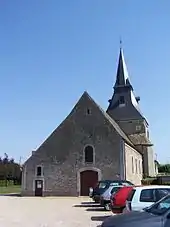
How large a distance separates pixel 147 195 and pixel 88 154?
2584 cm

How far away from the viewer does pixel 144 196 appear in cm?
1196

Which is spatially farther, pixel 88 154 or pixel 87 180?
pixel 88 154

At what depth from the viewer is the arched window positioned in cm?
3756

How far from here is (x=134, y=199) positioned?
11859 mm

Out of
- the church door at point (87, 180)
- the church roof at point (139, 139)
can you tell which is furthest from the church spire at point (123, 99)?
the church door at point (87, 180)

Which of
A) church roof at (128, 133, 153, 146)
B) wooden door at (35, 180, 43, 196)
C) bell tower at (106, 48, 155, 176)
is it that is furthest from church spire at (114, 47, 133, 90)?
wooden door at (35, 180, 43, 196)

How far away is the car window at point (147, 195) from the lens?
11891mm

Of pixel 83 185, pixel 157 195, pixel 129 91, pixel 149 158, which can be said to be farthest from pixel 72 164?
pixel 157 195

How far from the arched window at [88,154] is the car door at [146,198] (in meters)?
25.4

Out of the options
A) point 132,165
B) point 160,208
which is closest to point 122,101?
point 132,165

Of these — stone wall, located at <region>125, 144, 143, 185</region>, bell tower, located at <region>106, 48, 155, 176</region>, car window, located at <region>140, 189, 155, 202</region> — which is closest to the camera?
car window, located at <region>140, 189, 155, 202</region>

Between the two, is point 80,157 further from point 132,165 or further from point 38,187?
point 132,165

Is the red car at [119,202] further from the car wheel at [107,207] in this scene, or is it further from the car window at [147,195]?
Result: the car wheel at [107,207]

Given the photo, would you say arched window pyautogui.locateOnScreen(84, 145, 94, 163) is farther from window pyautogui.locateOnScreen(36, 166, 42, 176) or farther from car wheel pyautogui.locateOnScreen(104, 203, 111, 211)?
car wheel pyautogui.locateOnScreen(104, 203, 111, 211)
